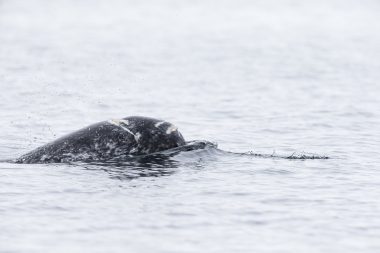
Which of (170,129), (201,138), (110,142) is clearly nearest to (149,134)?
(170,129)

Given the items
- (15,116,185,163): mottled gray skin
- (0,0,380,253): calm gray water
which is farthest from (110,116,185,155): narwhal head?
(0,0,380,253): calm gray water

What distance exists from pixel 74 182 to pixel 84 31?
165 feet

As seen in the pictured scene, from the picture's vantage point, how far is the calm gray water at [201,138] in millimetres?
12789

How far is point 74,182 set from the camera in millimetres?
15664

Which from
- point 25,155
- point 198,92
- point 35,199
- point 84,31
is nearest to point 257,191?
point 35,199

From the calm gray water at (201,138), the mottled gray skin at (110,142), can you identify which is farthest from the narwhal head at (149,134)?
the calm gray water at (201,138)

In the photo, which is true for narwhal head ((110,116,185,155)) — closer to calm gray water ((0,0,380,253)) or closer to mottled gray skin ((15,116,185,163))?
mottled gray skin ((15,116,185,163))

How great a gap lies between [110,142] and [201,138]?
5242 millimetres

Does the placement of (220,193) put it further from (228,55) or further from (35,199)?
(228,55)

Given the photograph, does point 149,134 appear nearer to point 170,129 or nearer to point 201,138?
point 170,129

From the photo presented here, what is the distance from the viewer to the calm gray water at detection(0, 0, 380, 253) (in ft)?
42.0

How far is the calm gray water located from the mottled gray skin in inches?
19.8

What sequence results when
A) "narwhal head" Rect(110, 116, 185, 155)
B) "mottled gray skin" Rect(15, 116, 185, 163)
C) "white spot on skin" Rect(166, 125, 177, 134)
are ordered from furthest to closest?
"white spot on skin" Rect(166, 125, 177, 134)
"narwhal head" Rect(110, 116, 185, 155)
"mottled gray skin" Rect(15, 116, 185, 163)

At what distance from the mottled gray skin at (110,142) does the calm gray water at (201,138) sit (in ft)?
1.65
